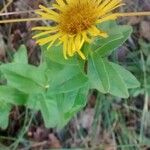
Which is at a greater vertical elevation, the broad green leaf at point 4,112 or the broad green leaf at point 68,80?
the broad green leaf at point 68,80

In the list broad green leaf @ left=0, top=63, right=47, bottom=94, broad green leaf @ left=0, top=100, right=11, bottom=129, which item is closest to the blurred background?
broad green leaf @ left=0, top=100, right=11, bottom=129

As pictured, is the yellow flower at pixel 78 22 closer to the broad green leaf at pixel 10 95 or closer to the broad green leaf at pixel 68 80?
the broad green leaf at pixel 68 80

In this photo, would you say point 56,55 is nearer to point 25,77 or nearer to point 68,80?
point 68,80

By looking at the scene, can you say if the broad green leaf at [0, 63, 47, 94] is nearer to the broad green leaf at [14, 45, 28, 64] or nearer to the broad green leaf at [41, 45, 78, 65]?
the broad green leaf at [14, 45, 28, 64]

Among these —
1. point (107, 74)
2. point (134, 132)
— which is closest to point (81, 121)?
point (134, 132)

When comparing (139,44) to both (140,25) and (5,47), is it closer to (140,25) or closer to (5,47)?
(140,25)

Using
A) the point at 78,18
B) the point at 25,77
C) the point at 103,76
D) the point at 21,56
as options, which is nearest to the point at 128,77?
the point at 103,76

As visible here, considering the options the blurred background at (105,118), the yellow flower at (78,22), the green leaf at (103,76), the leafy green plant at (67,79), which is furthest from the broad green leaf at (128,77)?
the blurred background at (105,118)
